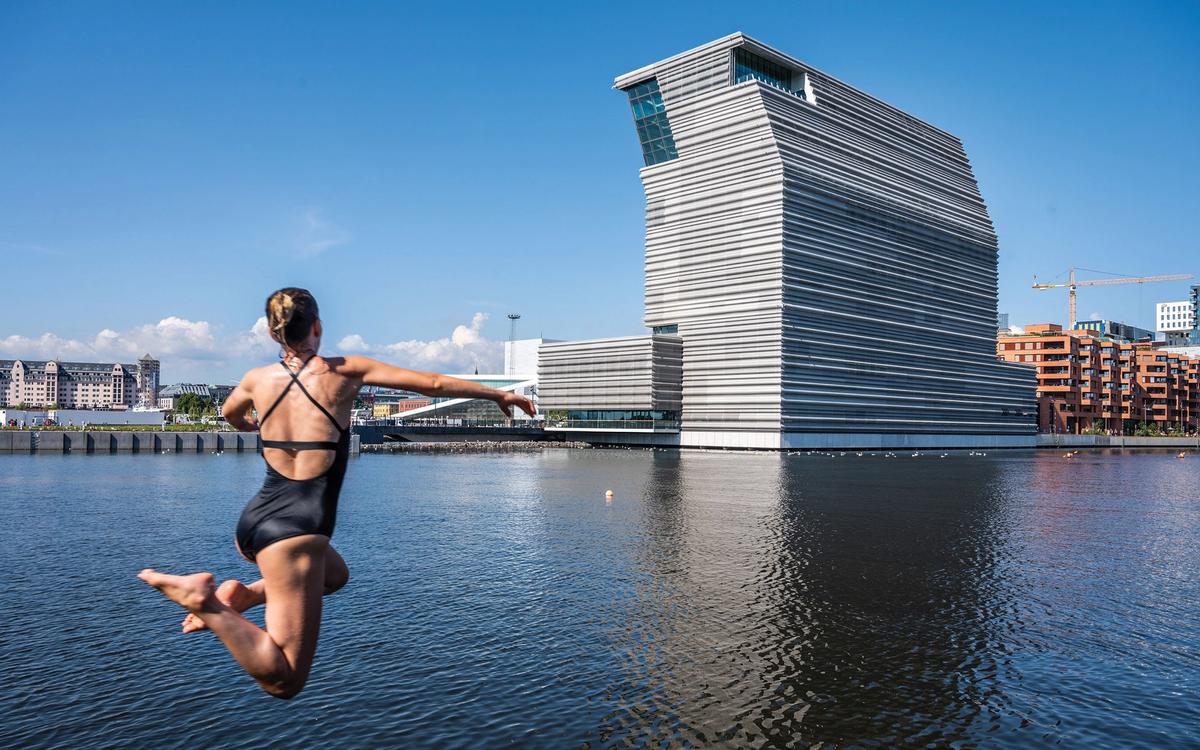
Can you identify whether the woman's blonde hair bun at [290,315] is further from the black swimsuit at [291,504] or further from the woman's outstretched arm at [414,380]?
the woman's outstretched arm at [414,380]

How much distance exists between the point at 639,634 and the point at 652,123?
170079mm

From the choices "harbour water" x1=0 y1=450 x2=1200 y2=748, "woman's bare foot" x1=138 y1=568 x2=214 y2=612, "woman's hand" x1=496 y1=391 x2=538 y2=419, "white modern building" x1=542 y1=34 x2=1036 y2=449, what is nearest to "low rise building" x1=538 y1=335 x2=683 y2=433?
"white modern building" x1=542 y1=34 x2=1036 y2=449

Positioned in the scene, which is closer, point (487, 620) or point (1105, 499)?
point (487, 620)

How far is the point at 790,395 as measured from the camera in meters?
159

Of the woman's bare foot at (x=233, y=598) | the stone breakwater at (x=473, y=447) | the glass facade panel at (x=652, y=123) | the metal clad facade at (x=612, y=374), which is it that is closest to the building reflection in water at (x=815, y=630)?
the woman's bare foot at (x=233, y=598)

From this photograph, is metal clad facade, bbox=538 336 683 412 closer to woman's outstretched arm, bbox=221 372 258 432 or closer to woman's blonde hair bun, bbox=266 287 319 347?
woman's outstretched arm, bbox=221 372 258 432

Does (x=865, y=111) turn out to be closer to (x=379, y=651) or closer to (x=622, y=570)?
(x=622, y=570)

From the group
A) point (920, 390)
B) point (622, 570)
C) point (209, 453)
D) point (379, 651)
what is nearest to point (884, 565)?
point (622, 570)

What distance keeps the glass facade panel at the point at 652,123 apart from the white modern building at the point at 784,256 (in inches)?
13.6

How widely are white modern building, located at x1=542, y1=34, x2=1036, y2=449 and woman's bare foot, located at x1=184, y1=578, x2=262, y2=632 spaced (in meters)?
154

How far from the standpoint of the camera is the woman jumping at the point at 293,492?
20.9ft

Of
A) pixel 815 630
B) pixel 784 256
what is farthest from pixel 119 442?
pixel 815 630

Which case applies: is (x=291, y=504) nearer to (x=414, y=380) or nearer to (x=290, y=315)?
(x=414, y=380)

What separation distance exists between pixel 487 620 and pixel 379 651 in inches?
166
